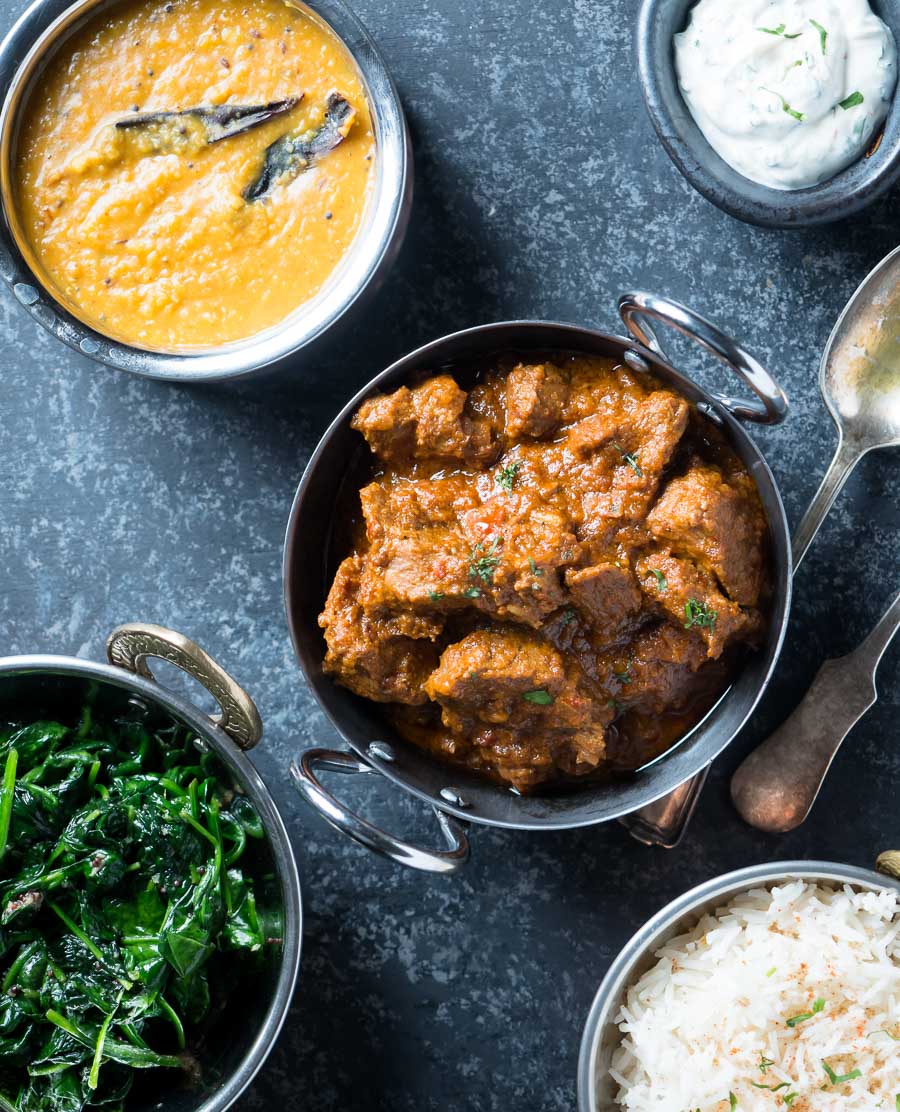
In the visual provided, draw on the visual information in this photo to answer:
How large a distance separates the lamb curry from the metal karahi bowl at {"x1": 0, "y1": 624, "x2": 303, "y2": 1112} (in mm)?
817

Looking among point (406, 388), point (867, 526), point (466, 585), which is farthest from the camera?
point (867, 526)

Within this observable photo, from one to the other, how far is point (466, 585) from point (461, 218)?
1.13m

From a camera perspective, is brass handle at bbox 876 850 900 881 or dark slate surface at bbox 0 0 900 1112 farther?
dark slate surface at bbox 0 0 900 1112

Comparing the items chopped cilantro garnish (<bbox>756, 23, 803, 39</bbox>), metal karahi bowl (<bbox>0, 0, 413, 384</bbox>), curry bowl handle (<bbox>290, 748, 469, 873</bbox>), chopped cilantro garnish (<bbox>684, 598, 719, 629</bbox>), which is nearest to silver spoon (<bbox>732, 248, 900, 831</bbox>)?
chopped cilantro garnish (<bbox>684, 598, 719, 629</bbox>)

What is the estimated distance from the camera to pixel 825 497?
301cm

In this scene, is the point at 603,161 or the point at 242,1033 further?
the point at 603,161

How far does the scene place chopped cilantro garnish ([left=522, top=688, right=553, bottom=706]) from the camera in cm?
271

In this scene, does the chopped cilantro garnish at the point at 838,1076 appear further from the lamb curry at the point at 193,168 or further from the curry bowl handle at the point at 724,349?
the lamb curry at the point at 193,168

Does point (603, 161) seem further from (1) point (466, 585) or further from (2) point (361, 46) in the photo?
(1) point (466, 585)

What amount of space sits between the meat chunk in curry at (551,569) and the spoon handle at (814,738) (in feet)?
0.86

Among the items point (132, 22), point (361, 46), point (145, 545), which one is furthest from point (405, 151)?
point (145, 545)

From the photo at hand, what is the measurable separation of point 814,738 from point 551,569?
908mm

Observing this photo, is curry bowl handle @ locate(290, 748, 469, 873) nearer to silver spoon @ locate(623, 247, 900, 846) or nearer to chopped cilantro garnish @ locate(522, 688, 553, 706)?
chopped cilantro garnish @ locate(522, 688, 553, 706)

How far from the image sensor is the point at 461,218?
326 cm
